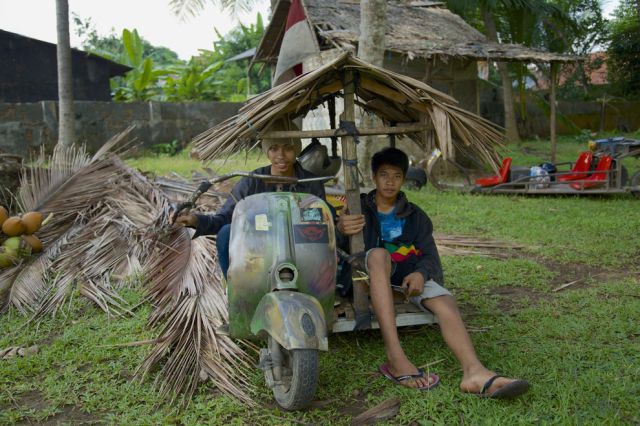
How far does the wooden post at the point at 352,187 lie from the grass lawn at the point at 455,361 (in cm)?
31

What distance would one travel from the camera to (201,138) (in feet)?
10.3

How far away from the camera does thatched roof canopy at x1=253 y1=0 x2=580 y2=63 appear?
29.7 feet

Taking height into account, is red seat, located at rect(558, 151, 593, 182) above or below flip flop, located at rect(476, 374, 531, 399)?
above

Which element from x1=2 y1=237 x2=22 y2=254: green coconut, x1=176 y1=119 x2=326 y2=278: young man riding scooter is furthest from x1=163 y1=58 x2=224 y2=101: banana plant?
x1=176 y1=119 x2=326 y2=278: young man riding scooter

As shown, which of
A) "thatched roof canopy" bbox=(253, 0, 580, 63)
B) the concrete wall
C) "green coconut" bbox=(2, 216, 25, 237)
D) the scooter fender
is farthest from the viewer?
the concrete wall

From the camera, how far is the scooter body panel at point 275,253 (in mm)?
2625

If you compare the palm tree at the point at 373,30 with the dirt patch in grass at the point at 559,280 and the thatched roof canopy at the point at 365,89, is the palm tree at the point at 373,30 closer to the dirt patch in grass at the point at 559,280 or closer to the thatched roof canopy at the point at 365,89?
the dirt patch in grass at the point at 559,280

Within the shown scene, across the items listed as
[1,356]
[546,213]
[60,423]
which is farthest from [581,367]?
[546,213]

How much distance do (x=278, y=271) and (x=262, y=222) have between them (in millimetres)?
243

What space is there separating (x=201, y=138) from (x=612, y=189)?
6308 mm

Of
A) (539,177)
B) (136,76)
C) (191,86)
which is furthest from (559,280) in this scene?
(136,76)

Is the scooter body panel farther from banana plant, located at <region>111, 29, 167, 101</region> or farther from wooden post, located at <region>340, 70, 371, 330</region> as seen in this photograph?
banana plant, located at <region>111, 29, 167, 101</region>

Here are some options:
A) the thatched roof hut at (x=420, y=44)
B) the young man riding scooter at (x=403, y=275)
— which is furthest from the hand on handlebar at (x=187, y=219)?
the thatched roof hut at (x=420, y=44)

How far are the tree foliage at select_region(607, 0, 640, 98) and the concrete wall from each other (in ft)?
41.0
